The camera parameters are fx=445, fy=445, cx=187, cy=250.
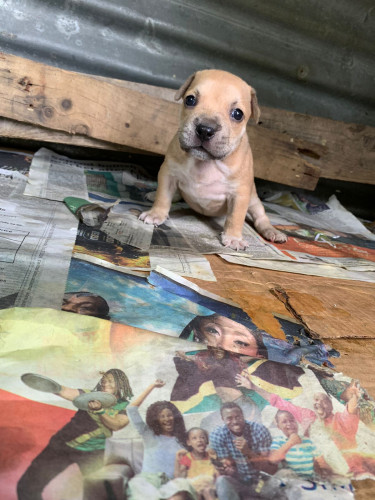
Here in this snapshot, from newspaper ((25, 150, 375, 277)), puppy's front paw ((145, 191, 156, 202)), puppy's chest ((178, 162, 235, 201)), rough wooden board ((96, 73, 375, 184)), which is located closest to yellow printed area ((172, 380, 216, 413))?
newspaper ((25, 150, 375, 277))

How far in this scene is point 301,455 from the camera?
29.3 inches

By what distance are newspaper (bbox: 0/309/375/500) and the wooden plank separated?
1552 mm

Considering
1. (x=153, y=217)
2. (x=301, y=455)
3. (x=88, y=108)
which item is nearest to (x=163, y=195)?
(x=153, y=217)

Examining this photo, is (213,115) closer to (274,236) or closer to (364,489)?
(274,236)

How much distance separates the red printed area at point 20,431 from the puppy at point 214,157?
1134mm

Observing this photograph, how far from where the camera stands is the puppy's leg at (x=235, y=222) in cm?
190

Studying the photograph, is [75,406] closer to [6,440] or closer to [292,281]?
[6,440]

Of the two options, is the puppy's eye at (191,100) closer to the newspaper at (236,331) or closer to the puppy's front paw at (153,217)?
the puppy's front paw at (153,217)

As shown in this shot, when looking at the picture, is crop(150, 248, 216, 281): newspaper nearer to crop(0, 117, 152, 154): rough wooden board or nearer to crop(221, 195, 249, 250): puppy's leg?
crop(221, 195, 249, 250): puppy's leg

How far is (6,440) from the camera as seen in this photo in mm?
626

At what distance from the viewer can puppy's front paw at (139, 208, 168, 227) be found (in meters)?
1.90

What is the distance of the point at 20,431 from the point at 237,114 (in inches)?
55.7

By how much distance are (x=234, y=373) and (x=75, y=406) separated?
32 cm

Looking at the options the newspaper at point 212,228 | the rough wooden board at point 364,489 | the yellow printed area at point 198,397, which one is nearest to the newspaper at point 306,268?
the newspaper at point 212,228
